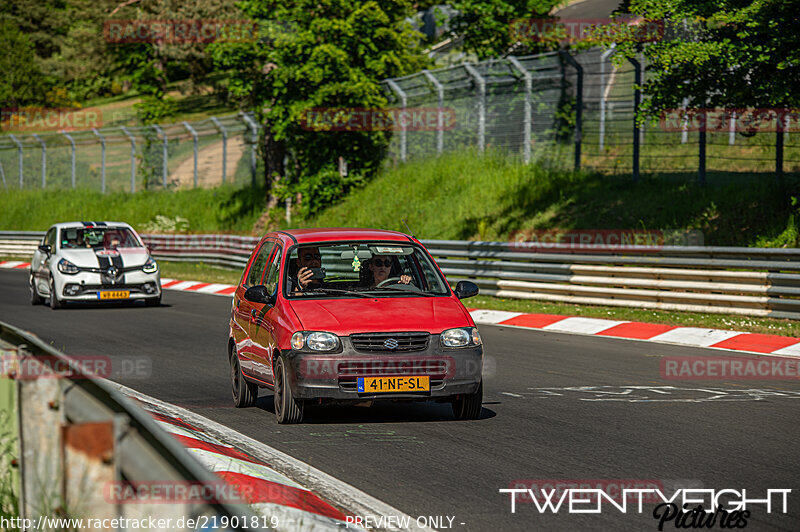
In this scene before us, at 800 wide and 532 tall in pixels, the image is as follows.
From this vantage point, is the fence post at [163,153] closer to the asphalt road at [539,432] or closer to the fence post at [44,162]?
the fence post at [44,162]

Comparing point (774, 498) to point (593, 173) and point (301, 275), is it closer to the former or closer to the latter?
point (301, 275)

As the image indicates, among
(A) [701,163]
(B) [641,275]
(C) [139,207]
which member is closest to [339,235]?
(B) [641,275]

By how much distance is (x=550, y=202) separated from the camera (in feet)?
83.9

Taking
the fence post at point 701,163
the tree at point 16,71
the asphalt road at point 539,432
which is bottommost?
the asphalt road at point 539,432

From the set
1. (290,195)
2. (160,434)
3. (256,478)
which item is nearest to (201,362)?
(256,478)

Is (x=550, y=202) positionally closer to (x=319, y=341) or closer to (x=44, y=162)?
(x=319, y=341)

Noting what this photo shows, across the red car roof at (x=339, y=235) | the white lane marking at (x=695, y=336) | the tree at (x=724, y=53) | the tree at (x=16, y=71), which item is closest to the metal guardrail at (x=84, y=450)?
the red car roof at (x=339, y=235)

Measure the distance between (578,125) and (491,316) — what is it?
8.71 m

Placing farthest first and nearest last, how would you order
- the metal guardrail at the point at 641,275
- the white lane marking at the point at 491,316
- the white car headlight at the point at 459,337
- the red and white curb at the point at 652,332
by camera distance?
the white lane marking at the point at 491,316 < the metal guardrail at the point at 641,275 < the red and white curb at the point at 652,332 < the white car headlight at the point at 459,337

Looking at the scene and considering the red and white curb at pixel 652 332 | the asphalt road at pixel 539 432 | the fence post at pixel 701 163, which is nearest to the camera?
the asphalt road at pixel 539 432

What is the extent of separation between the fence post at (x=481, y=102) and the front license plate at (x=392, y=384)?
67.8 feet

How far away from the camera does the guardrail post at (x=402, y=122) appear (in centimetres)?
3192

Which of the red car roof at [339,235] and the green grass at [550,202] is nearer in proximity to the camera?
the red car roof at [339,235]

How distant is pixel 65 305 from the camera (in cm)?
2114
